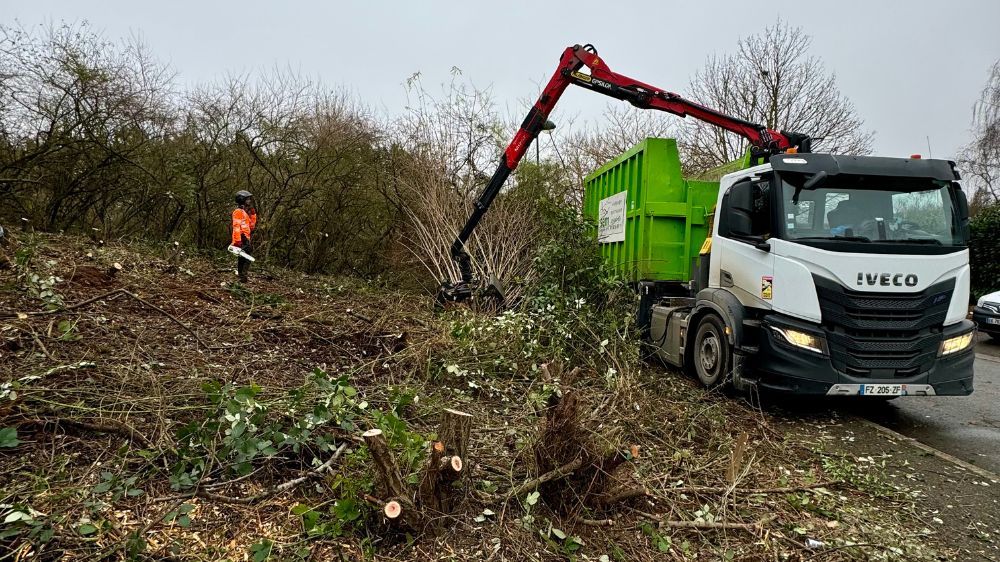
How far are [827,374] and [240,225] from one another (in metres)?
7.77

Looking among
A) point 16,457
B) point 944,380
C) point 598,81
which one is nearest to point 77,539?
point 16,457

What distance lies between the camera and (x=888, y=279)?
4559mm

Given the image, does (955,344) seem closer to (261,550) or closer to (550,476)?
(550,476)

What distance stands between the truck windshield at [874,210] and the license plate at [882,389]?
1269 mm

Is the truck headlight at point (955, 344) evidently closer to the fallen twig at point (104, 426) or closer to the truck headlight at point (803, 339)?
the truck headlight at point (803, 339)

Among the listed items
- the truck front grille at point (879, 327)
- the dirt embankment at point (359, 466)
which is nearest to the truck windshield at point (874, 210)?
the truck front grille at point (879, 327)

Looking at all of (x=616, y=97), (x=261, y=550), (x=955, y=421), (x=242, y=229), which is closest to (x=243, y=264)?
(x=242, y=229)

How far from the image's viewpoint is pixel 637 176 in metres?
6.87

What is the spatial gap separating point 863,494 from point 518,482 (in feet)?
7.91

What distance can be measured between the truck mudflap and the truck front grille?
0.25 ft

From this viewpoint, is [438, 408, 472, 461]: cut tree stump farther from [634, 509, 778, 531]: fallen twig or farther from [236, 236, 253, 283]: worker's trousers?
[236, 236, 253, 283]: worker's trousers

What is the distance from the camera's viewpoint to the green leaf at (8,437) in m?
2.65

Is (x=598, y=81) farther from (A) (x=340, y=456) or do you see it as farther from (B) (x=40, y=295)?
(B) (x=40, y=295)

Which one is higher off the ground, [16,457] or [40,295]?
[40,295]
